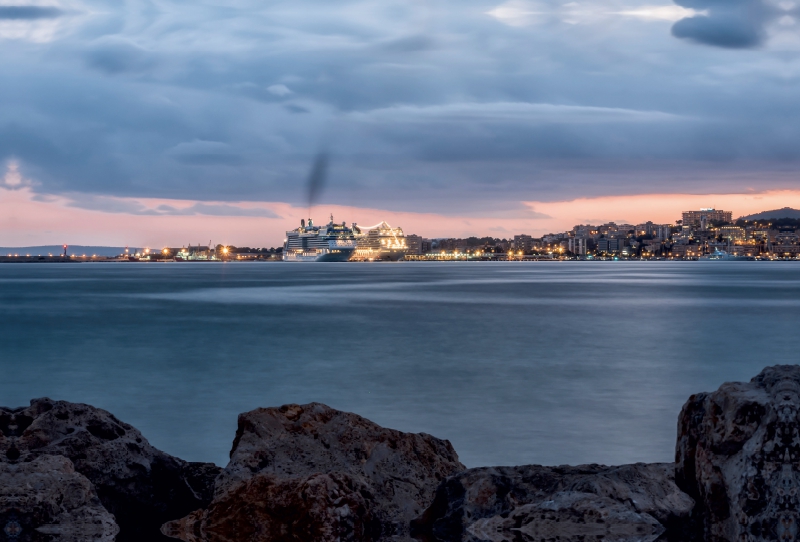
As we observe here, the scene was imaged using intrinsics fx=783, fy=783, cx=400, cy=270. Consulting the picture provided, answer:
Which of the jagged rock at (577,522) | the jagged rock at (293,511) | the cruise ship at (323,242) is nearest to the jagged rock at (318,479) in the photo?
the jagged rock at (293,511)

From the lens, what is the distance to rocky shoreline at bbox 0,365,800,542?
2918 millimetres

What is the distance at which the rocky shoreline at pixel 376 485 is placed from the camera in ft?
9.57

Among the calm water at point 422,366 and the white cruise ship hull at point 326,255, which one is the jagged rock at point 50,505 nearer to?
the calm water at point 422,366

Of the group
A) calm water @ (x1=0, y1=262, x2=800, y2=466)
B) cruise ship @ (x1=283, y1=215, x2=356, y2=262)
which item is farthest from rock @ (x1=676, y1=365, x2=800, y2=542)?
cruise ship @ (x1=283, y1=215, x2=356, y2=262)

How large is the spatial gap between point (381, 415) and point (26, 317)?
19071mm

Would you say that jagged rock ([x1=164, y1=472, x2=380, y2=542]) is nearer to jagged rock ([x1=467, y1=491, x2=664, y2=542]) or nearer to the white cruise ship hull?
jagged rock ([x1=467, y1=491, x2=664, y2=542])

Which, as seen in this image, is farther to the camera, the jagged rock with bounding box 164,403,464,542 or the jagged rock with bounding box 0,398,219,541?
the jagged rock with bounding box 0,398,219,541

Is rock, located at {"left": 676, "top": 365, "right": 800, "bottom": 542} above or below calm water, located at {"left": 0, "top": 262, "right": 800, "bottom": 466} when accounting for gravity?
above

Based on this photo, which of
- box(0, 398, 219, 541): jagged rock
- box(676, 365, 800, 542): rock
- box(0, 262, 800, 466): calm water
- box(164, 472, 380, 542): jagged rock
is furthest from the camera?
box(0, 262, 800, 466): calm water

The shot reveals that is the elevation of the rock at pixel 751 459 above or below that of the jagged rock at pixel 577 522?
above

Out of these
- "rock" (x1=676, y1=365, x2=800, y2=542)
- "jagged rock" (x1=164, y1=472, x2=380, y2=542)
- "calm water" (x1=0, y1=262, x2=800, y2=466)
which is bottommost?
"calm water" (x1=0, y1=262, x2=800, y2=466)

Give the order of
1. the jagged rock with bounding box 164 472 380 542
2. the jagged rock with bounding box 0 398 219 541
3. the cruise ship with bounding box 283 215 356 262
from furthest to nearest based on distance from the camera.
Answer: the cruise ship with bounding box 283 215 356 262 → the jagged rock with bounding box 0 398 219 541 → the jagged rock with bounding box 164 472 380 542

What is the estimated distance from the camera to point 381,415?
8977mm

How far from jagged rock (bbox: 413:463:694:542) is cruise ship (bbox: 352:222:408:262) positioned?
441ft
